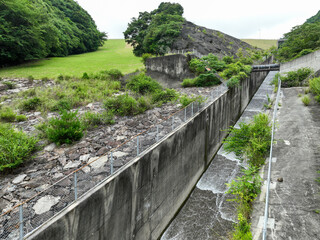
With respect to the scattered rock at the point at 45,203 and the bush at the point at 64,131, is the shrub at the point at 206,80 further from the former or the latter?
the scattered rock at the point at 45,203

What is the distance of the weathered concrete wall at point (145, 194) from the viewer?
5180mm

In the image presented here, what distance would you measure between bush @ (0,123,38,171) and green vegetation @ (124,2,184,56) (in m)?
24.1

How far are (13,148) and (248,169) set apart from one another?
33.8ft

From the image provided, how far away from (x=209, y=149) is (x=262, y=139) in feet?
14.6

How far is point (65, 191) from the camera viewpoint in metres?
5.25

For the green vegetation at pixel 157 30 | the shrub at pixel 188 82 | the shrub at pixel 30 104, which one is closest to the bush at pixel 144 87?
the shrub at pixel 188 82

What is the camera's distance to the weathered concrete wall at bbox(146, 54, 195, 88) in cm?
2206

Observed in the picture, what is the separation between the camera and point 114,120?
1160 centimetres

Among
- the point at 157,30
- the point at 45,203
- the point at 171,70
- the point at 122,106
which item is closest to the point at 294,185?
the point at 45,203

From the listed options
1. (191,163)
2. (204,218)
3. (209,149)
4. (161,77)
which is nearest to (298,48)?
(161,77)

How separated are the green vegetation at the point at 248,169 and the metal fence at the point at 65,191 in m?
4.08

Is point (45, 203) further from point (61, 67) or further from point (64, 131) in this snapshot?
point (61, 67)

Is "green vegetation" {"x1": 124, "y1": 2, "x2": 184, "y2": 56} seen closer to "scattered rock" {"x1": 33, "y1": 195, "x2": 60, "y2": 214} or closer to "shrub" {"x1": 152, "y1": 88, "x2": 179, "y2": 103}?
"shrub" {"x1": 152, "y1": 88, "x2": 179, "y2": 103}

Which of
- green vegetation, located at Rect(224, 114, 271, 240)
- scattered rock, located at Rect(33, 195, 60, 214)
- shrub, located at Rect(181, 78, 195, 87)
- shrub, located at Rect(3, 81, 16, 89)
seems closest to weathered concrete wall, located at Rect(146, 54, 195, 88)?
shrub, located at Rect(181, 78, 195, 87)
